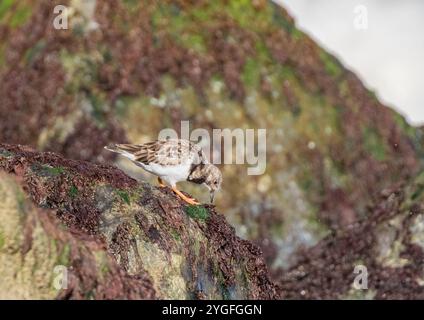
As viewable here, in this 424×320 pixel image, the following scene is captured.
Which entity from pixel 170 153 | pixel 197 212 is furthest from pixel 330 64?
pixel 197 212

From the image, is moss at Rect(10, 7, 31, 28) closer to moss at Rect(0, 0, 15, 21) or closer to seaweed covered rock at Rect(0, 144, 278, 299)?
moss at Rect(0, 0, 15, 21)

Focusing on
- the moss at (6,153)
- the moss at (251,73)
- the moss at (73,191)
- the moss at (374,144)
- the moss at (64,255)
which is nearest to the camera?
the moss at (64,255)

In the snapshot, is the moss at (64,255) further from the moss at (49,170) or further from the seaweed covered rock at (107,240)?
the moss at (49,170)

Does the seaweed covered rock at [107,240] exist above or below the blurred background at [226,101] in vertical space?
below

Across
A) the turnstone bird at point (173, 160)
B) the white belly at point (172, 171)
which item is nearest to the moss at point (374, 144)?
the turnstone bird at point (173, 160)

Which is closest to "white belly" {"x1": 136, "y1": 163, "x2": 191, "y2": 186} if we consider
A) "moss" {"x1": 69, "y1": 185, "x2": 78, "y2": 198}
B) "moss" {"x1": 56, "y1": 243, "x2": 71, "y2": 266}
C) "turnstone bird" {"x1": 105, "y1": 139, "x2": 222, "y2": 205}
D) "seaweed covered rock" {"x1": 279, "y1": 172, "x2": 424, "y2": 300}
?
"turnstone bird" {"x1": 105, "y1": 139, "x2": 222, "y2": 205}

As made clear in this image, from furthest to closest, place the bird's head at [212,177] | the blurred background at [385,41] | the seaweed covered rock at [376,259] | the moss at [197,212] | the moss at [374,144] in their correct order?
the blurred background at [385,41]
the moss at [374,144]
the seaweed covered rock at [376,259]
the bird's head at [212,177]
the moss at [197,212]
